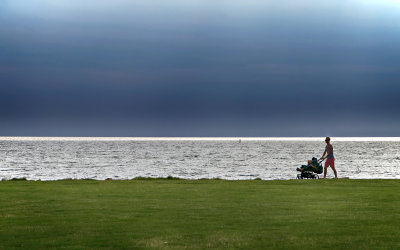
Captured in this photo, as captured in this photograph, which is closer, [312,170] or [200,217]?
[200,217]

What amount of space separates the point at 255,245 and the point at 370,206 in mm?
6669

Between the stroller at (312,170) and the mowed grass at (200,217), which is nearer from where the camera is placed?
the mowed grass at (200,217)

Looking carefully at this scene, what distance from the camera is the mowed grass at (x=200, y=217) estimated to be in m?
12.0

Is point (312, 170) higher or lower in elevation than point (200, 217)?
higher

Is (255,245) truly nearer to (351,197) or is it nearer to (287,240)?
(287,240)

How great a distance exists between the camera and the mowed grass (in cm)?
1202

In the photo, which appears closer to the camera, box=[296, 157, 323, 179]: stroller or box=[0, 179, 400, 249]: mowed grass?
box=[0, 179, 400, 249]: mowed grass

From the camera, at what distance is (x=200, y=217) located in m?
14.9

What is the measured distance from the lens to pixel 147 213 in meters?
15.6

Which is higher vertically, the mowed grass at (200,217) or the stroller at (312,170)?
the stroller at (312,170)

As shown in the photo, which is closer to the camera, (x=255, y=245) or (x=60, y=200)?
(x=255, y=245)

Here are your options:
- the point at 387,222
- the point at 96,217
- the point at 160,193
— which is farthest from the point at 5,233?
the point at 387,222

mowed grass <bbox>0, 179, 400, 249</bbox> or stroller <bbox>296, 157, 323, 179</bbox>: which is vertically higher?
stroller <bbox>296, 157, 323, 179</bbox>

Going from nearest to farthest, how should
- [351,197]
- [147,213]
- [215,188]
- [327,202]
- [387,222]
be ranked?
[387,222]
[147,213]
[327,202]
[351,197]
[215,188]
